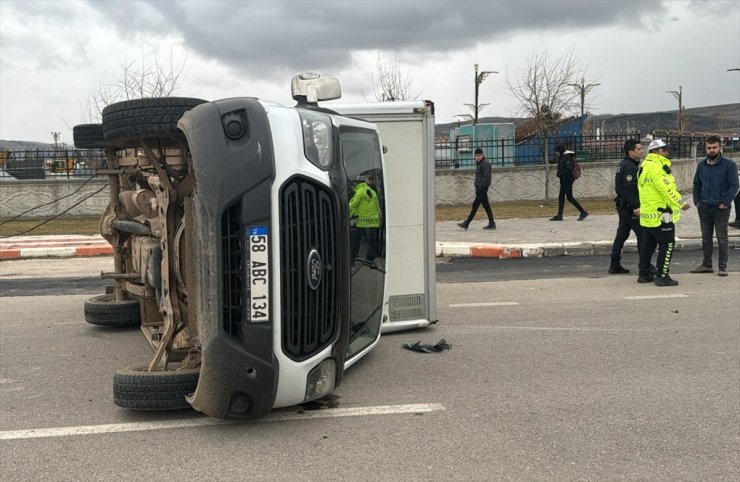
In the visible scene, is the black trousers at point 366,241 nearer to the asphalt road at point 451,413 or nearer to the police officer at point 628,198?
the asphalt road at point 451,413

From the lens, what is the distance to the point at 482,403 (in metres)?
4.44

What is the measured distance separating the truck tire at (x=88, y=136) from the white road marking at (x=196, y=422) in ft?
10.2

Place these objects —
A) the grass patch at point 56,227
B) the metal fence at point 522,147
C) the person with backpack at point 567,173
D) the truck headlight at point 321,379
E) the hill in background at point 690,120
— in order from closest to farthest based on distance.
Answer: the truck headlight at point 321,379 → the person with backpack at point 567,173 → the grass patch at point 56,227 → the metal fence at point 522,147 → the hill in background at point 690,120

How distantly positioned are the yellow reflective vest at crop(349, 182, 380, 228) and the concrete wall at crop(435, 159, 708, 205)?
60.7ft

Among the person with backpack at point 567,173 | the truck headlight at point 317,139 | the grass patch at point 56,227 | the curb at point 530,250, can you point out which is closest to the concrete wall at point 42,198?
the grass patch at point 56,227

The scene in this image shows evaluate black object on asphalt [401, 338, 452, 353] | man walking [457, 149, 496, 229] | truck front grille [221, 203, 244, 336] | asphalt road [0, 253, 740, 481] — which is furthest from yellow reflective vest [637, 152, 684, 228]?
truck front grille [221, 203, 244, 336]

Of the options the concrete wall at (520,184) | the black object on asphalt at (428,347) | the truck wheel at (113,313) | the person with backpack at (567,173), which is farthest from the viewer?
the concrete wall at (520,184)

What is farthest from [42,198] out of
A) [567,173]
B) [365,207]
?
[365,207]

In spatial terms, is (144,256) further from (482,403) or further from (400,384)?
(482,403)

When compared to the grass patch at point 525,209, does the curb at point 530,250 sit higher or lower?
lower

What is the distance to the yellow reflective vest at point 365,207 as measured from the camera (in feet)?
16.2

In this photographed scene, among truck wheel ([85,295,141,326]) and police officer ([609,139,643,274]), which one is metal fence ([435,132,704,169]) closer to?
police officer ([609,139,643,274])

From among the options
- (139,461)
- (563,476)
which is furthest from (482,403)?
(139,461)

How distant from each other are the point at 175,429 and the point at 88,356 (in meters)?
2.11
